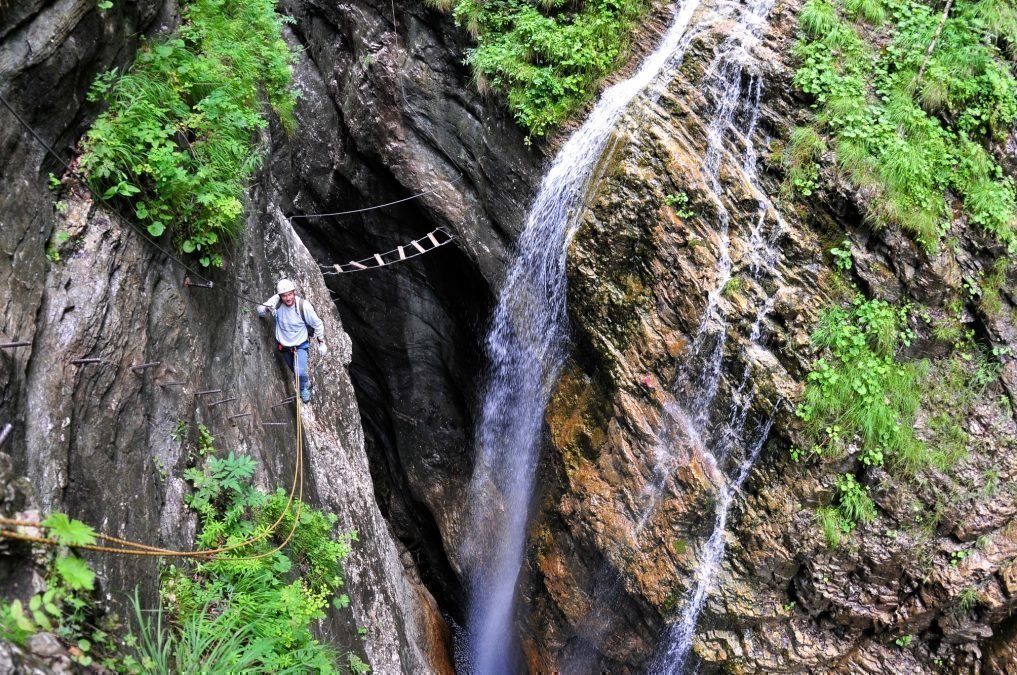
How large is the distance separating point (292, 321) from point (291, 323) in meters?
0.02

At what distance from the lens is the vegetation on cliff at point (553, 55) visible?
27.2 feet

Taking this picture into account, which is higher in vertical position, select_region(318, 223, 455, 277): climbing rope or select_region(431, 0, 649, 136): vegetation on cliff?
select_region(431, 0, 649, 136): vegetation on cliff

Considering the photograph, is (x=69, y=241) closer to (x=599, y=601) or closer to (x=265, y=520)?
(x=265, y=520)

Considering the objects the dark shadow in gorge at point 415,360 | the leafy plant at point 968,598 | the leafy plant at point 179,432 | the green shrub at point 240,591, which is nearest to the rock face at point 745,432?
the leafy plant at point 968,598

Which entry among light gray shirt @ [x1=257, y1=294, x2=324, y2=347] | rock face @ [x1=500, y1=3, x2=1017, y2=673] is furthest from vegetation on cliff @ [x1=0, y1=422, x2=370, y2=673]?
rock face @ [x1=500, y1=3, x2=1017, y2=673]

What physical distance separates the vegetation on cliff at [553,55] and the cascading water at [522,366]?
409mm

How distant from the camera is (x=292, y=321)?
19.8 ft

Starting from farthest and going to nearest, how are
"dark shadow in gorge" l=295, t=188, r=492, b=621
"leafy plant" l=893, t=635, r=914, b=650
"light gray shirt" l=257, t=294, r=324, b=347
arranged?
"dark shadow in gorge" l=295, t=188, r=492, b=621 < "leafy plant" l=893, t=635, r=914, b=650 < "light gray shirt" l=257, t=294, r=324, b=347

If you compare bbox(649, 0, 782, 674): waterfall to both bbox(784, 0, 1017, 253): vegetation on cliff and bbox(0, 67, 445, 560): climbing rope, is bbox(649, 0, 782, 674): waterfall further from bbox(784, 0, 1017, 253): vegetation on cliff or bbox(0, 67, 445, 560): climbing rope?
bbox(0, 67, 445, 560): climbing rope

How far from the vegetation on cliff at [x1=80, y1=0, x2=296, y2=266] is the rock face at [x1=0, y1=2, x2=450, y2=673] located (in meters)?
0.20

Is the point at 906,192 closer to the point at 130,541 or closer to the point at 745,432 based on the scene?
the point at 745,432

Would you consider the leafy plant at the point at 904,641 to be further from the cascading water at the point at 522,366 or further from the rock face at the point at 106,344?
the rock face at the point at 106,344

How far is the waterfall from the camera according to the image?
6.75 meters

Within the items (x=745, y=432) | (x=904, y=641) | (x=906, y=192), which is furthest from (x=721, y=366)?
(x=904, y=641)
